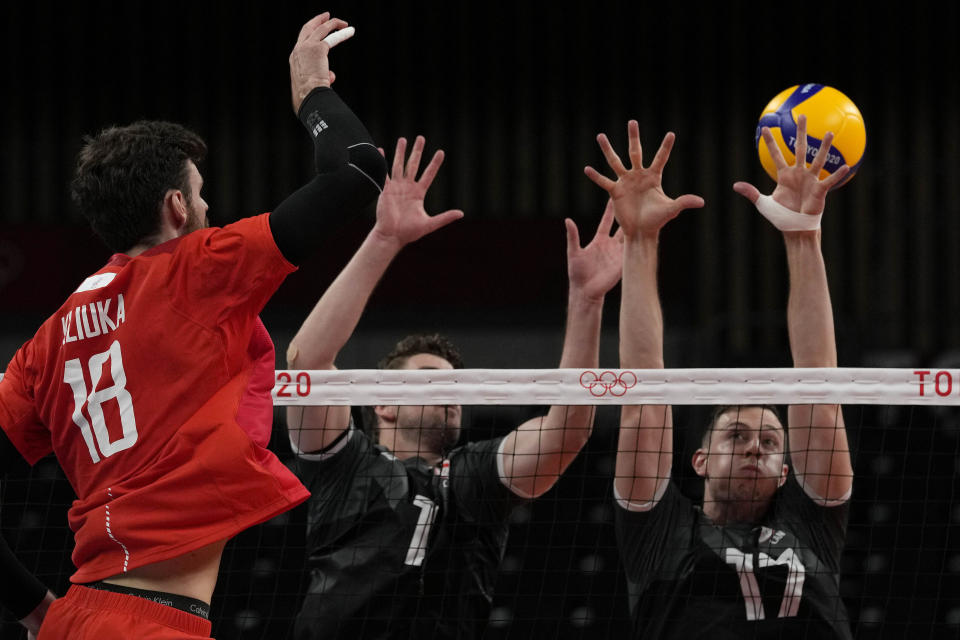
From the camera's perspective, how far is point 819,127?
4.32 m

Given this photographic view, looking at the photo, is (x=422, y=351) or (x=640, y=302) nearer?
(x=640, y=302)

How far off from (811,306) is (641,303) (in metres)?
0.57

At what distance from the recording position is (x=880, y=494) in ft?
25.0

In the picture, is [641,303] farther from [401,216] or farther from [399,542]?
[399,542]

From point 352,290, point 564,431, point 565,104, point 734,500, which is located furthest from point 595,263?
point 565,104

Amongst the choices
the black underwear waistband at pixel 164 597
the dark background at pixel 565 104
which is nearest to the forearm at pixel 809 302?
the black underwear waistband at pixel 164 597

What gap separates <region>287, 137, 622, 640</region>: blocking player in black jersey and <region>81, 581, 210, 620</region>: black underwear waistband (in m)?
1.49

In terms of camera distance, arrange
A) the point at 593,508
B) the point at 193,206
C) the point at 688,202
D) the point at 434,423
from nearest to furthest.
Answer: the point at 193,206
the point at 688,202
the point at 434,423
the point at 593,508

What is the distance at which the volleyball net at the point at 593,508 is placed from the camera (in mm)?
4016

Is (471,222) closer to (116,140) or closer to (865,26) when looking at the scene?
(865,26)

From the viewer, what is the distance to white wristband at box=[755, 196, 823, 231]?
3.92 metres

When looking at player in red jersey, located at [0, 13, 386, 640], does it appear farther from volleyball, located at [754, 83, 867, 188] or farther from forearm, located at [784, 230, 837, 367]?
volleyball, located at [754, 83, 867, 188]

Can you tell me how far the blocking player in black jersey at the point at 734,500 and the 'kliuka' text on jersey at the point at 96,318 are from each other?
1.82 meters

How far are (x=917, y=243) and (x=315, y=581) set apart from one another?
24.2 feet
